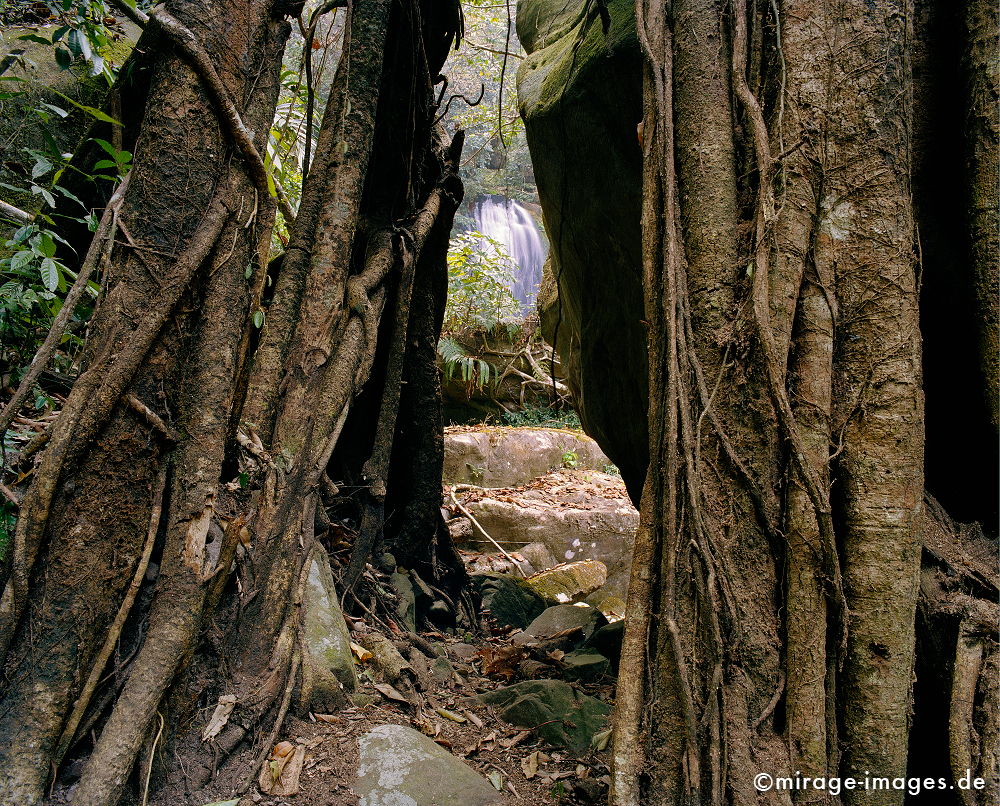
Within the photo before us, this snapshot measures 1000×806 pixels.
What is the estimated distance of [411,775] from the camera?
168cm

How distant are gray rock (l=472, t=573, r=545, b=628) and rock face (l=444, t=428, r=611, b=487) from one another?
3183mm

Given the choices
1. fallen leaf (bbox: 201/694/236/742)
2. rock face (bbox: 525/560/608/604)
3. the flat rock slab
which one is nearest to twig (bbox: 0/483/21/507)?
fallen leaf (bbox: 201/694/236/742)

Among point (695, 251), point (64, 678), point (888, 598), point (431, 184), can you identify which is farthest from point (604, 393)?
point (64, 678)

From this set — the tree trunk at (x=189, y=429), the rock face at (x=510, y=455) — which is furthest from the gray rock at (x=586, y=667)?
the rock face at (x=510, y=455)

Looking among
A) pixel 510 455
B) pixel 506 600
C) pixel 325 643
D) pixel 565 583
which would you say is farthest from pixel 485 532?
pixel 325 643

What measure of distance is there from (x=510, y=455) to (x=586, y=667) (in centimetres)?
518

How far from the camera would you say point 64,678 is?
4.29 ft

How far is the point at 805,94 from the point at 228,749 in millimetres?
2541

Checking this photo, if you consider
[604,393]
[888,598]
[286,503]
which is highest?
[604,393]

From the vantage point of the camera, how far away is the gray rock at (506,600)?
13.3 feet

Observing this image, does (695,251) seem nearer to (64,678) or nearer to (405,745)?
(405,745)

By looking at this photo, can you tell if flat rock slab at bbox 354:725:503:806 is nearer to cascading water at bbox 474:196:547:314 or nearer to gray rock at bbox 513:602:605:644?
gray rock at bbox 513:602:605:644

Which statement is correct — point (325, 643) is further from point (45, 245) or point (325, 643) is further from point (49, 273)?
point (45, 245)

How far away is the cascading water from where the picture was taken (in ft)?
55.3
